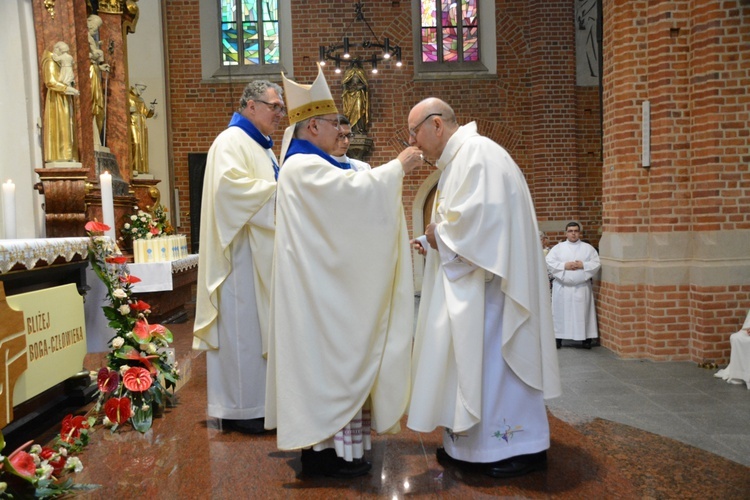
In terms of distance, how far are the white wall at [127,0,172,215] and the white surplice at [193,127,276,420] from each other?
29.1ft

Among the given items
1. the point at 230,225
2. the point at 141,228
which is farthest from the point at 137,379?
the point at 141,228

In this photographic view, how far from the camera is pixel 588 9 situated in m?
12.5

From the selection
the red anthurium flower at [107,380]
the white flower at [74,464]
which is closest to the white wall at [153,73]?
the red anthurium flower at [107,380]

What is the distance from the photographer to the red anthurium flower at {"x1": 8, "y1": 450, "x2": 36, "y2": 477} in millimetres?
2662

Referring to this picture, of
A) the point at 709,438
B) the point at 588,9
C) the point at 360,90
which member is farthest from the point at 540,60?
the point at 709,438

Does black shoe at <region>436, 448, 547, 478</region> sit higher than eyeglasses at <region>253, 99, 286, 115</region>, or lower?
lower

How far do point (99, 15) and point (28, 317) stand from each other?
6533mm

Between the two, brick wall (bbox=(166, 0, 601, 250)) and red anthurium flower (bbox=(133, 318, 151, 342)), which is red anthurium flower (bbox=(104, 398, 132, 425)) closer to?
red anthurium flower (bbox=(133, 318, 151, 342))

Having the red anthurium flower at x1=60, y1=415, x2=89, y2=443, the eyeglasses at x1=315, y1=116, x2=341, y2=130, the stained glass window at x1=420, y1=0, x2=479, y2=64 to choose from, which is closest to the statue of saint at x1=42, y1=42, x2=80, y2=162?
the red anthurium flower at x1=60, y1=415, x2=89, y2=443

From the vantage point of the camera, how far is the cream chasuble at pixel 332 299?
2928 mm

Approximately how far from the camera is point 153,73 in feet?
40.5

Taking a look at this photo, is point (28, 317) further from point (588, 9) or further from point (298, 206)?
point (588, 9)

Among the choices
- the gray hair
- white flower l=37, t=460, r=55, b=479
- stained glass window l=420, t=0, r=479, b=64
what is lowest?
white flower l=37, t=460, r=55, b=479

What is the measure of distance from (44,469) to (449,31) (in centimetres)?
1213
